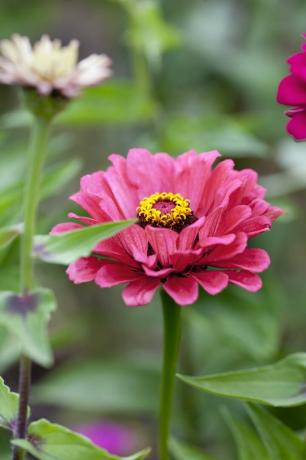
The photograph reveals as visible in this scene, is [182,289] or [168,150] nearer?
[182,289]

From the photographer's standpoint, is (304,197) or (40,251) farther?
(304,197)

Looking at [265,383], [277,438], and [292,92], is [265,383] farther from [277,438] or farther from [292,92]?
[292,92]

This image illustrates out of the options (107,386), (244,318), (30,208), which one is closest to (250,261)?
(30,208)

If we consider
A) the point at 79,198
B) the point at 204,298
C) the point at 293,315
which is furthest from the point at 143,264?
the point at 293,315

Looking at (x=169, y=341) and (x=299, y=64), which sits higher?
(x=299, y=64)

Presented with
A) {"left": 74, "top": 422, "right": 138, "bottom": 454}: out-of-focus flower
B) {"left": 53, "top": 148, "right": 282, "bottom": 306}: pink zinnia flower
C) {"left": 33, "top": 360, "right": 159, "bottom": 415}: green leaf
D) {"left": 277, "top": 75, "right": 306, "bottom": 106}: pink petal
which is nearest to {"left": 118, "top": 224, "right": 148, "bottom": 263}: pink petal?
{"left": 53, "top": 148, "right": 282, "bottom": 306}: pink zinnia flower

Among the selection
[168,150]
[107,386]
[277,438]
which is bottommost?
[277,438]

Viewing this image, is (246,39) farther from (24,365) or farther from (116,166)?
(24,365)
